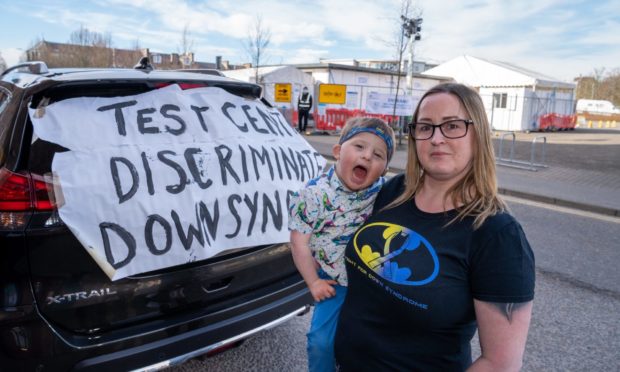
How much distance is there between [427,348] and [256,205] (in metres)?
1.30

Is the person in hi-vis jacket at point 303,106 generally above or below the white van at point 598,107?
below

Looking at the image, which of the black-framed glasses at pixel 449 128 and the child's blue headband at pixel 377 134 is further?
the child's blue headband at pixel 377 134

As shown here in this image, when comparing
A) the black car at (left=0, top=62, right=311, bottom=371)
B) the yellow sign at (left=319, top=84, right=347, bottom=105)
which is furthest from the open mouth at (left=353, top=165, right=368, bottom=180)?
the yellow sign at (left=319, top=84, right=347, bottom=105)

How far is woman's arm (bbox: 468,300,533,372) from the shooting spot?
1206mm

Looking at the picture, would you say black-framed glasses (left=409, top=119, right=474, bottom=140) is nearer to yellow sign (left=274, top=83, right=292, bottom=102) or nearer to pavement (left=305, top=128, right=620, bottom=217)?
pavement (left=305, top=128, right=620, bottom=217)

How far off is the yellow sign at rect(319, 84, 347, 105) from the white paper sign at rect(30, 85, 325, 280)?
1654 cm

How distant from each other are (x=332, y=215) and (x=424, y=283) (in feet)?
1.98

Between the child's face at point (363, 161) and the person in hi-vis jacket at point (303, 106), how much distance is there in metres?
16.9

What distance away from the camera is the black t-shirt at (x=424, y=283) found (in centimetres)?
122

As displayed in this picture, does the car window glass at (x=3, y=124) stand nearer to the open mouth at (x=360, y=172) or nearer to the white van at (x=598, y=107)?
the open mouth at (x=360, y=172)

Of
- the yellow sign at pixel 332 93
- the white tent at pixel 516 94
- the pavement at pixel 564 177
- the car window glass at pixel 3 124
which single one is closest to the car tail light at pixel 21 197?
the car window glass at pixel 3 124

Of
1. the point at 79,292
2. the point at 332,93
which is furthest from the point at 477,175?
the point at 332,93

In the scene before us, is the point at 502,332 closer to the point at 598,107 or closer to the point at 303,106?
the point at 303,106

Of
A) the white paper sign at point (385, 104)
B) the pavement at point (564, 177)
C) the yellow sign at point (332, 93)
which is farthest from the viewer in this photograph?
the yellow sign at point (332, 93)
